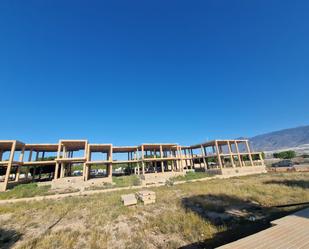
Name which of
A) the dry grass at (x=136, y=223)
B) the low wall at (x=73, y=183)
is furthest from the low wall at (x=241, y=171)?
the low wall at (x=73, y=183)

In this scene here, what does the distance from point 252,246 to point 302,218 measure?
385 centimetres

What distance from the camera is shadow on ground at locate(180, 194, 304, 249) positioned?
704 centimetres

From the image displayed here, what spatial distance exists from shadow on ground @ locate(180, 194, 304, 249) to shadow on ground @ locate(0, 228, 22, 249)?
29.4 feet

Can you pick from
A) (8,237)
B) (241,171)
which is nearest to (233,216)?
(8,237)

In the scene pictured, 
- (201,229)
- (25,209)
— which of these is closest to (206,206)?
(201,229)

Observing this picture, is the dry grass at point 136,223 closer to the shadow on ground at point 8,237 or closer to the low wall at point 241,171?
the shadow on ground at point 8,237

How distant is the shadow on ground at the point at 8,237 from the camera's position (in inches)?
318

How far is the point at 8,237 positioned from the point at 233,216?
44.1 feet

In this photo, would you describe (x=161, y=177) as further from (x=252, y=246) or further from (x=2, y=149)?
(x=2, y=149)

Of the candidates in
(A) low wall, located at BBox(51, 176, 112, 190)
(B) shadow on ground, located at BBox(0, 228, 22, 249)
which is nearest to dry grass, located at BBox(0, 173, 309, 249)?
(B) shadow on ground, located at BBox(0, 228, 22, 249)

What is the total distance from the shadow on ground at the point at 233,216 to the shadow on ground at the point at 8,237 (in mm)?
8968

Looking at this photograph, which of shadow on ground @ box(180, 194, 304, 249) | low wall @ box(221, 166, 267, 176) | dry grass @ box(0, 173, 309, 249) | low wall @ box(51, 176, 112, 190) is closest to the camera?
shadow on ground @ box(180, 194, 304, 249)

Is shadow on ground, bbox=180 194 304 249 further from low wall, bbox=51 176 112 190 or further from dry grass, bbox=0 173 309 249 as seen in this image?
low wall, bbox=51 176 112 190

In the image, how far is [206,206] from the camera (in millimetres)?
12250
